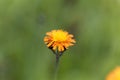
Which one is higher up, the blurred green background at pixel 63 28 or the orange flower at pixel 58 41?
the blurred green background at pixel 63 28

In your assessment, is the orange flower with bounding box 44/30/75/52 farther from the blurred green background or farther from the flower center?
the blurred green background

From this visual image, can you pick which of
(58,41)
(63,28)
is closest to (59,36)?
(58,41)

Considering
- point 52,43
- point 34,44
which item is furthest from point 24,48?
point 52,43

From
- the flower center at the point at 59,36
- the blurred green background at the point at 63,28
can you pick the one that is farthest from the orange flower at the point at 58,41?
the blurred green background at the point at 63,28

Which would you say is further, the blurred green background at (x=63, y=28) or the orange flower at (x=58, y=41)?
the blurred green background at (x=63, y=28)

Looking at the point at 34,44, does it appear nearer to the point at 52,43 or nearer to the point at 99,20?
the point at 99,20

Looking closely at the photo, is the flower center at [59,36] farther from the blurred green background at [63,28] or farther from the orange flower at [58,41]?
the blurred green background at [63,28]

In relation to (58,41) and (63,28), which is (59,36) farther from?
(63,28)

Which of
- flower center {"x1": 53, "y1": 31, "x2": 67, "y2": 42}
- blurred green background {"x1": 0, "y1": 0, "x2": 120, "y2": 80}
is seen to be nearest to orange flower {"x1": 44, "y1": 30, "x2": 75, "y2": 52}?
flower center {"x1": 53, "y1": 31, "x2": 67, "y2": 42}
